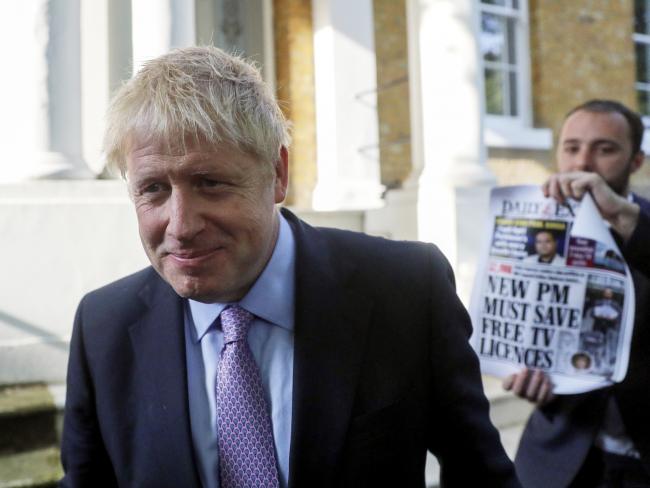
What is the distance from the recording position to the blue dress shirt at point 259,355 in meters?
1.46

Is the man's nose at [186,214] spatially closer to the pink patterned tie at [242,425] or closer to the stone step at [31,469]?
the pink patterned tie at [242,425]

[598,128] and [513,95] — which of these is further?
[513,95]

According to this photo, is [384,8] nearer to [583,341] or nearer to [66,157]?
[66,157]

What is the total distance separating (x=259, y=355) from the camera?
151cm

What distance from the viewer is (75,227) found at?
4.39 metres

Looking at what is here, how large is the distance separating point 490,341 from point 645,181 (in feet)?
26.9

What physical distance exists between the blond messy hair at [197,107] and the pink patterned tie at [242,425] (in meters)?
0.42

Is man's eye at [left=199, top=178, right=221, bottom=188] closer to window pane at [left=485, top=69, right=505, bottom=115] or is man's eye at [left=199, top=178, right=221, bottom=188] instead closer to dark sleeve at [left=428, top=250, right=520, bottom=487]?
dark sleeve at [left=428, top=250, right=520, bottom=487]

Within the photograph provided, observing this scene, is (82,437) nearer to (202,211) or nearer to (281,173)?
(202,211)

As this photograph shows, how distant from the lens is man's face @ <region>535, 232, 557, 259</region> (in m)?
2.24

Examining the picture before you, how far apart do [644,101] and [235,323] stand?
9.68m

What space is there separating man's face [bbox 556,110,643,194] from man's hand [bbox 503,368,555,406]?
0.64 meters

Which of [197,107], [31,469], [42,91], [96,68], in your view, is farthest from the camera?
[96,68]

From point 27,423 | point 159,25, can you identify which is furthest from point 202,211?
point 159,25
